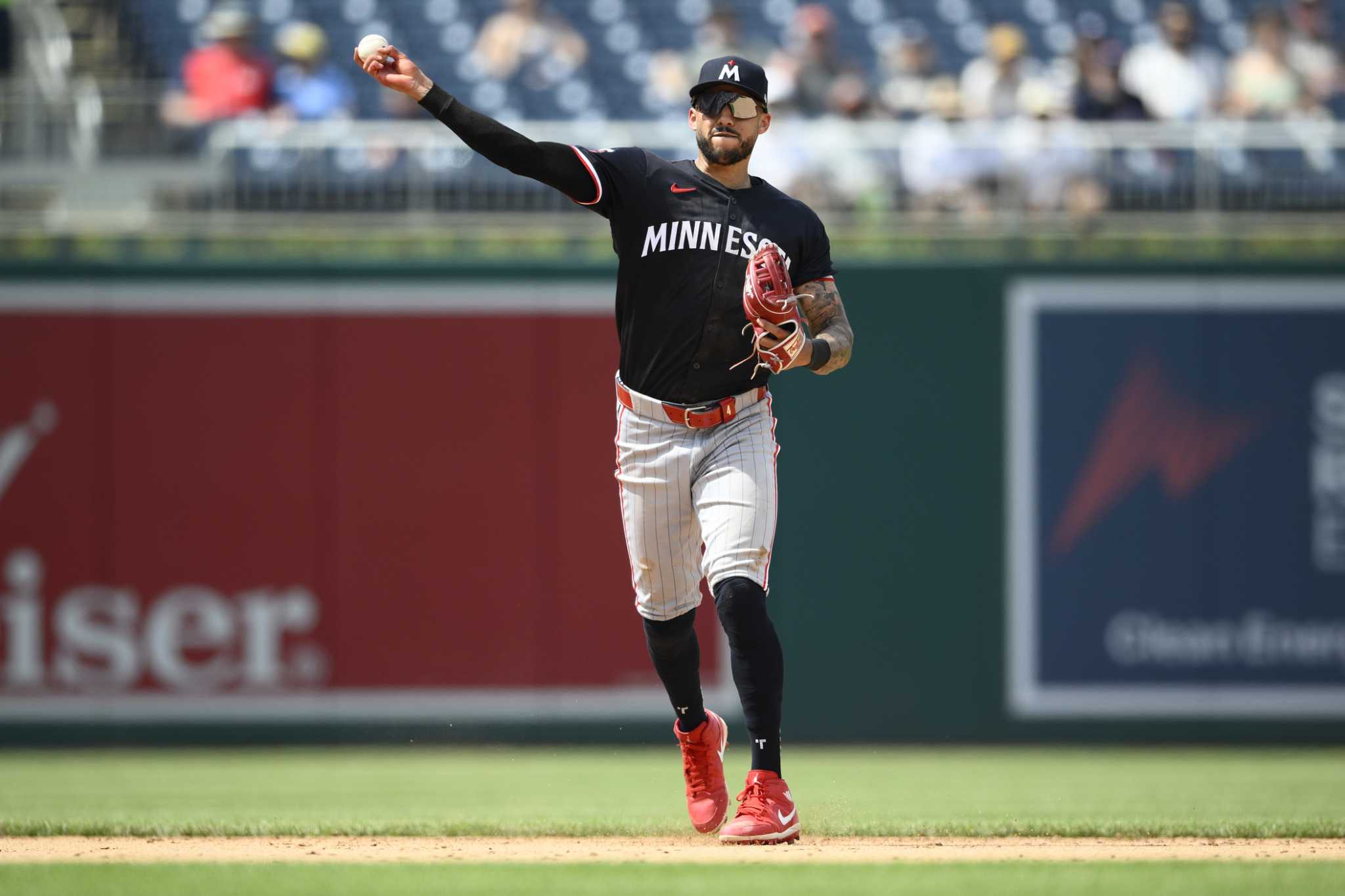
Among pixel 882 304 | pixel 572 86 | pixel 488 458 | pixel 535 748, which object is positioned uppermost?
pixel 572 86

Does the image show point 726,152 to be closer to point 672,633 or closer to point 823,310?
point 823,310

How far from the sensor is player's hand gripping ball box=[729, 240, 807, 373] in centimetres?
490

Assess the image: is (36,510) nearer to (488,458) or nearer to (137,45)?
(488,458)

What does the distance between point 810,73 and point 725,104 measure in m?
5.60

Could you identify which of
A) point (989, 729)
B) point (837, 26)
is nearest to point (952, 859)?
point (989, 729)

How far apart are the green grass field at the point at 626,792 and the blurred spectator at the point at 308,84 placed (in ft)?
12.4

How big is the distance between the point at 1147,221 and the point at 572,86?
3.95m

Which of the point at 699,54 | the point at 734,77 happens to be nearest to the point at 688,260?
the point at 734,77

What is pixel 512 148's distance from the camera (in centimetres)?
507

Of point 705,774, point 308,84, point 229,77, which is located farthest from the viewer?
point 308,84

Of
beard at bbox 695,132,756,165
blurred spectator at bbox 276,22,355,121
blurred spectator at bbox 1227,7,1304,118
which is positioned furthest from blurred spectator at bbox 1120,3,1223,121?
beard at bbox 695,132,756,165

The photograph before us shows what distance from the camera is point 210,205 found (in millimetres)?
9641

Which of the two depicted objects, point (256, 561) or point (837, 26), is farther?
point (837, 26)

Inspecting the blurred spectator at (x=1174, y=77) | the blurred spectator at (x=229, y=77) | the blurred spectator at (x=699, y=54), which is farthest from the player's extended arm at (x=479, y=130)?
the blurred spectator at (x=1174, y=77)
